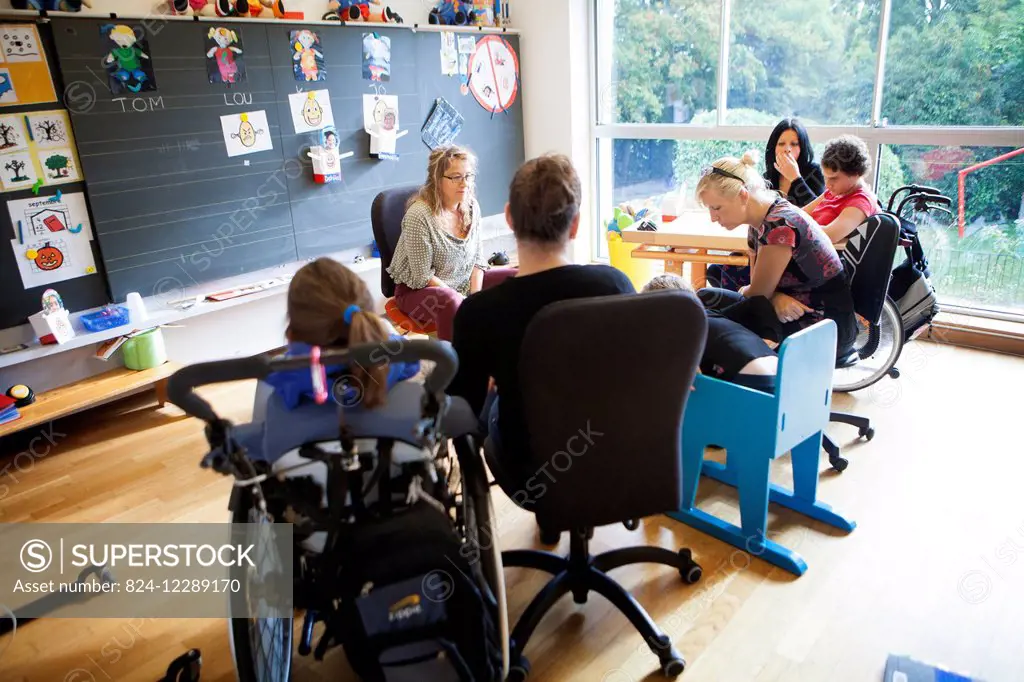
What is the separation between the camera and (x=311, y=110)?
143 inches

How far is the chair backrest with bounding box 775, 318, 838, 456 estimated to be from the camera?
1.92 meters

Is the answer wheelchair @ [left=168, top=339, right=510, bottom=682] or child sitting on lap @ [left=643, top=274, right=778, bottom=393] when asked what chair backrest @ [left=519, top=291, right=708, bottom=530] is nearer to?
wheelchair @ [left=168, top=339, right=510, bottom=682]

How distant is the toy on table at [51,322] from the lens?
9.45ft

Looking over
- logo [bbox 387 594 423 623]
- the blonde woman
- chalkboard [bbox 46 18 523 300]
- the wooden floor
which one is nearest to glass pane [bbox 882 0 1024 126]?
the wooden floor

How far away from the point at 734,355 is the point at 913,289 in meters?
1.17

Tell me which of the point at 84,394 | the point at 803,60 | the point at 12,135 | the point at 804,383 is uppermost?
the point at 803,60

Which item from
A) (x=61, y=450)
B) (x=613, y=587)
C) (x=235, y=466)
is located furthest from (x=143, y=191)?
(x=613, y=587)

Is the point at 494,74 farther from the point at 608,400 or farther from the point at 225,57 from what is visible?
the point at 608,400

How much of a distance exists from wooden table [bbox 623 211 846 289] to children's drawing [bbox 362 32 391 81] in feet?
5.27

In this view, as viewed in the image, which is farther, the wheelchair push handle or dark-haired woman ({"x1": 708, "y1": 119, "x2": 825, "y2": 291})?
dark-haired woman ({"x1": 708, "y1": 119, "x2": 825, "y2": 291})

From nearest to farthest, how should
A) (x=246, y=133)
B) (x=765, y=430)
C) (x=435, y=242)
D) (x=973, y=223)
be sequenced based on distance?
(x=765, y=430) → (x=435, y=242) → (x=246, y=133) → (x=973, y=223)

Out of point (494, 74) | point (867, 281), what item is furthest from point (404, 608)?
point (494, 74)

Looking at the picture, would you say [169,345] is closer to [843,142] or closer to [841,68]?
[843,142]

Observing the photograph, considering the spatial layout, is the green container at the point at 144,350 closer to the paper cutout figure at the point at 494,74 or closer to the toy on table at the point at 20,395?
the toy on table at the point at 20,395
